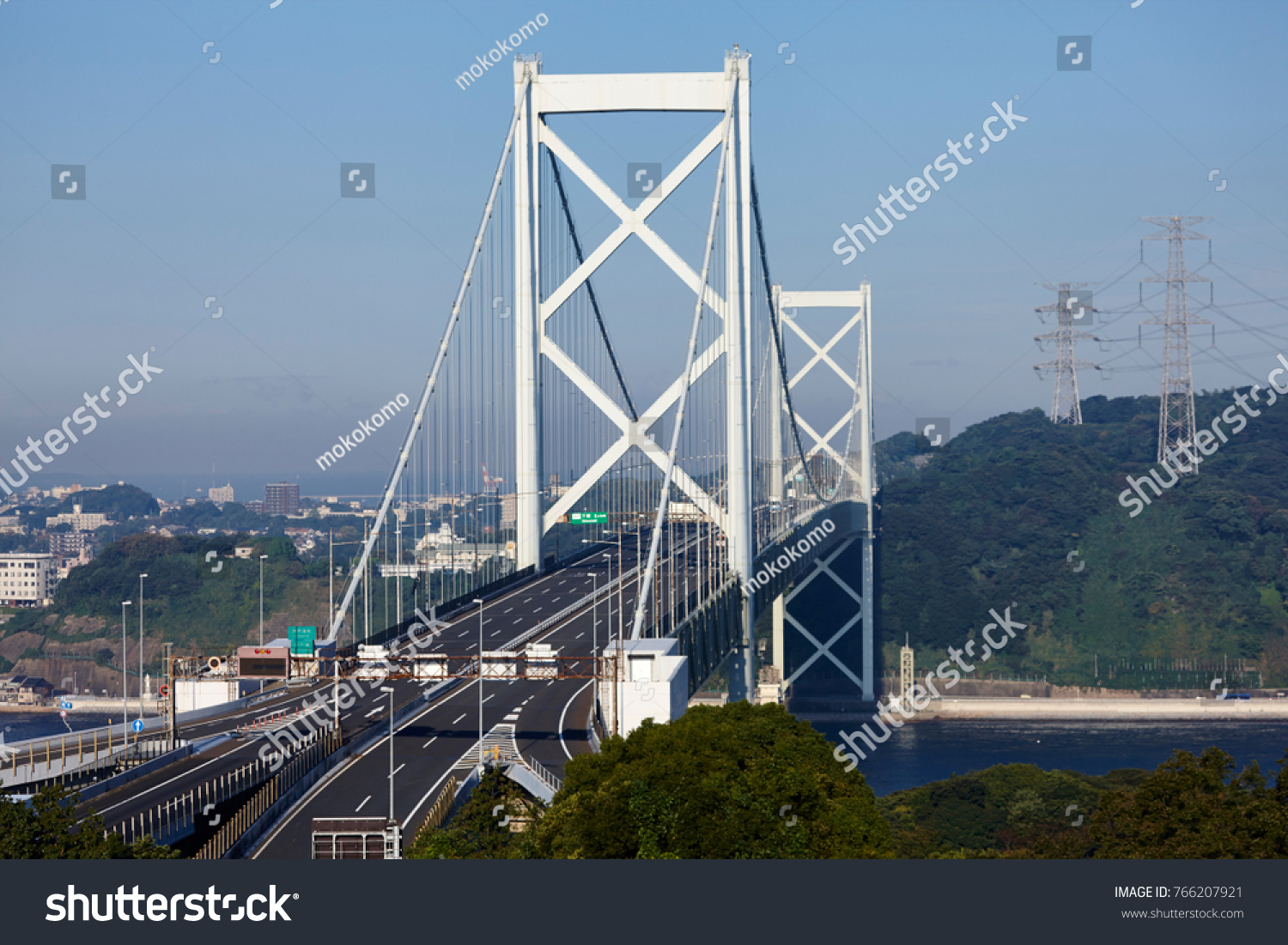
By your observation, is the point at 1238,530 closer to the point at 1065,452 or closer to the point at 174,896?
the point at 1065,452

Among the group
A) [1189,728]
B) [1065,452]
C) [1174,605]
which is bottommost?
[1189,728]

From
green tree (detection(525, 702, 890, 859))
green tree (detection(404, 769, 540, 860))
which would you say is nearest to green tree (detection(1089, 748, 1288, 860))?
green tree (detection(525, 702, 890, 859))

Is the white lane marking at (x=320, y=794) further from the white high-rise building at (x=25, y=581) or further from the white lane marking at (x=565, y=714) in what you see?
the white high-rise building at (x=25, y=581)

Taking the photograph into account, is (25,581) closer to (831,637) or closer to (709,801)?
(831,637)

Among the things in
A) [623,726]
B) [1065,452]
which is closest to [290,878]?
[623,726]

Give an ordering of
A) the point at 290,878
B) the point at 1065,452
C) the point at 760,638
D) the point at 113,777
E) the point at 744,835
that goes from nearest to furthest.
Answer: the point at 290,878
the point at 744,835
the point at 113,777
the point at 760,638
the point at 1065,452

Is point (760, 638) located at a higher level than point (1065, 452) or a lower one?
lower

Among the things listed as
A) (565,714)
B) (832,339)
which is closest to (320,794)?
(565,714)

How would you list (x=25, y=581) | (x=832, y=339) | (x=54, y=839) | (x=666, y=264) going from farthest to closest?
(x=25, y=581)
(x=832, y=339)
(x=666, y=264)
(x=54, y=839)
